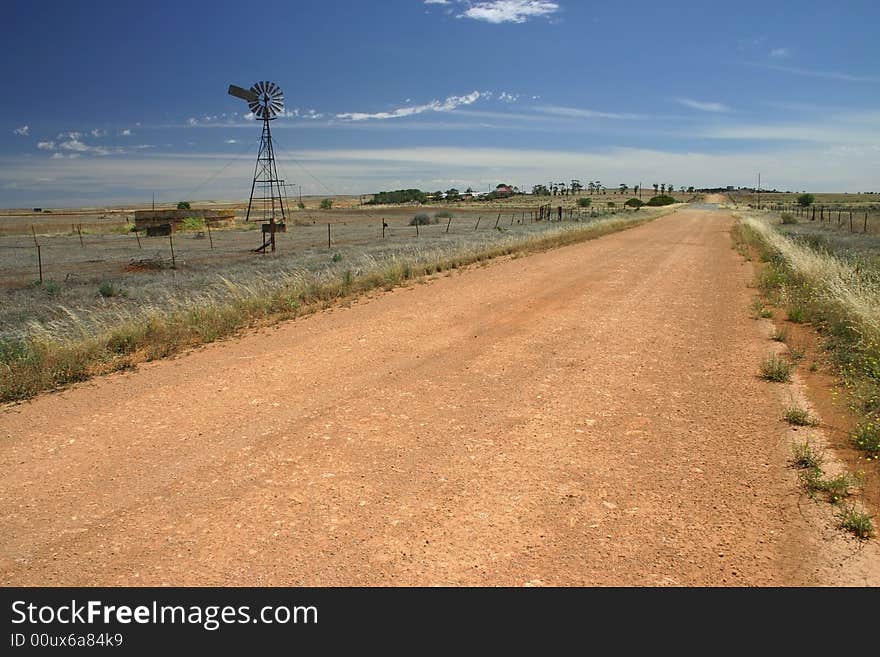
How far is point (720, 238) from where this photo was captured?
103 ft

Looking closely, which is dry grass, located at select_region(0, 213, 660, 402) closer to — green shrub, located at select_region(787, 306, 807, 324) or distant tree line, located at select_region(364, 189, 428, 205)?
green shrub, located at select_region(787, 306, 807, 324)

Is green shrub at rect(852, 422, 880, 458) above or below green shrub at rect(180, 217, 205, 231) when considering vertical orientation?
below

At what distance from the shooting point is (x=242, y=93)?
189 ft

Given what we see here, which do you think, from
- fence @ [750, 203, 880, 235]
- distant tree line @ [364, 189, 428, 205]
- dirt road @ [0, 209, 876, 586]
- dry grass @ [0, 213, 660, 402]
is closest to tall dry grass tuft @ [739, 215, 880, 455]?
dirt road @ [0, 209, 876, 586]

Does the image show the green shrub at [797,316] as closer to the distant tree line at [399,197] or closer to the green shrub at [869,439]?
the green shrub at [869,439]

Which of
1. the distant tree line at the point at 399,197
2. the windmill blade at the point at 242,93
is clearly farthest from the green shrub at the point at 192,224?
the distant tree line at the point at 399,197

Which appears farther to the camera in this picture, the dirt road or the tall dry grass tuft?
the tall dry grass tuft

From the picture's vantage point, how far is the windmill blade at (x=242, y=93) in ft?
188

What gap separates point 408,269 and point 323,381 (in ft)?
30.6

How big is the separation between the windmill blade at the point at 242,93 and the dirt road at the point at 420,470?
55.4 m

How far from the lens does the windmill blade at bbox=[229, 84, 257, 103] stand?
188 ft

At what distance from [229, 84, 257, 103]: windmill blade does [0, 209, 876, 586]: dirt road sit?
55.4m
